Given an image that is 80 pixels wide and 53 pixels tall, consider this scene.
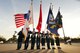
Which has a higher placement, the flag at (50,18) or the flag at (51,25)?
the flag at (50,18)

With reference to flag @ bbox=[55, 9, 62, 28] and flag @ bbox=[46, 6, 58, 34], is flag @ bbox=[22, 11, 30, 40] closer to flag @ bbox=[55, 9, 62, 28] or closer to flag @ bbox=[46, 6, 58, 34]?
flag @ bbox=[46, 6, 58, 34]

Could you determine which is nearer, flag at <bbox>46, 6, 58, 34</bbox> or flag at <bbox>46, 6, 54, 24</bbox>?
flag at <bbox>46, 6, 58, 34</bbox>

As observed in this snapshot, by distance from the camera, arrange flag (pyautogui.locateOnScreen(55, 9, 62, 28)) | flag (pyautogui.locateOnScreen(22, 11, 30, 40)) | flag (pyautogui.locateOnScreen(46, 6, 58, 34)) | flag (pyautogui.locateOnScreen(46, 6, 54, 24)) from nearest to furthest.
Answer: flag (pyautogui.locateOnScreen(22, 11, 30, 40)) < flag (pyautogui.locateOnScreen(46, 6, 58, 34)) < flag (pyautogui.locateOnScreen(46, 6, 54, 24)) < flag (pyautogui.locateOnScreen(55, 9, 62, 28))

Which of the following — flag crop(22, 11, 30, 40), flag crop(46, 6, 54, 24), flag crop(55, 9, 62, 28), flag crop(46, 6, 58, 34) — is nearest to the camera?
flag crop(22, 11, 30, 40)

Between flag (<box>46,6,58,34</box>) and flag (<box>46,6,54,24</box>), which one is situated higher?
flag (<box>46,6,54,24</box>)

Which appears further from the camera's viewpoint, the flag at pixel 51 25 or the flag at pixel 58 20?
the flag at pixel 58 20

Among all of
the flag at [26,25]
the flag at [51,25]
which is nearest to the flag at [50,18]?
the flag at [51,25]

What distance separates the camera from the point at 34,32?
20766mm

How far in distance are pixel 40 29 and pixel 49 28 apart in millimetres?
934

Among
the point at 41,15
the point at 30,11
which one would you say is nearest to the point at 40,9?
the point at 41,15

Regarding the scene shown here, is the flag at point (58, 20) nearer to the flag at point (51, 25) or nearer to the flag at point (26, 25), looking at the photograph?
the flag at point (51, 25)

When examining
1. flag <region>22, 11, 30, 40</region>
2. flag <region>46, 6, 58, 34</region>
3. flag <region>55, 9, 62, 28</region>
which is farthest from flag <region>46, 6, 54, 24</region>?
flag <region>22, 11, 30, 40</region>

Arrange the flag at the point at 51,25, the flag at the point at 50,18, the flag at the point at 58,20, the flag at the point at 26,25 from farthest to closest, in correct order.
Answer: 1. the flag at the point at 58,20
2. the flag at the point at 50,18
3. the flag at the point at 51,25
4. the flag at the point at 26,25

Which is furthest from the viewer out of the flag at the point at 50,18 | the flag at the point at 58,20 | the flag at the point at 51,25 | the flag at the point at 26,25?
the flag at the point at 58,20
